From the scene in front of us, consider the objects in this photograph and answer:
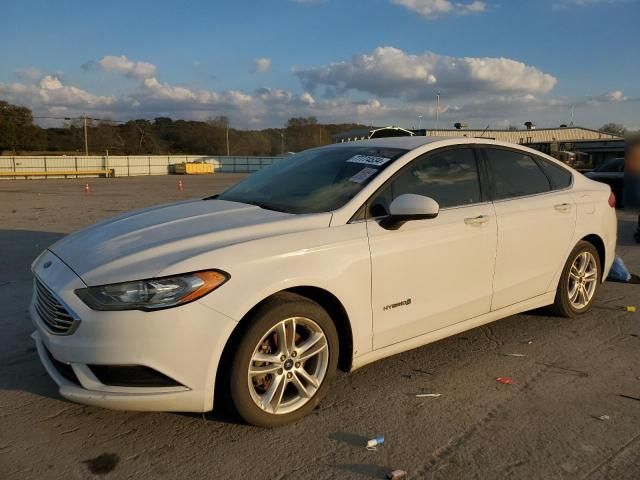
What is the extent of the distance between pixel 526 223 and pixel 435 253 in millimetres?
1058

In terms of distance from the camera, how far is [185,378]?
8.97 ft

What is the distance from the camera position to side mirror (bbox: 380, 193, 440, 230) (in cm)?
328

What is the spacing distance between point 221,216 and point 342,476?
1.75 meters

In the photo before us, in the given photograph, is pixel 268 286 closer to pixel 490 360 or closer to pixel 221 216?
pixel 221 216

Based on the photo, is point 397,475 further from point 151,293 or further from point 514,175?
point 514,175

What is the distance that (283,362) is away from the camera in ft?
9.99

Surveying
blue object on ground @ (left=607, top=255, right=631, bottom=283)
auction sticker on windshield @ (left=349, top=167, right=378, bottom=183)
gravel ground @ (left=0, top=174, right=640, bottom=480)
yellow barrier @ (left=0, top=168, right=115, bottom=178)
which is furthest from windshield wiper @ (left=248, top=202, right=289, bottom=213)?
yellow barrier @ (left=0, top=168, right=115, bottom=178)

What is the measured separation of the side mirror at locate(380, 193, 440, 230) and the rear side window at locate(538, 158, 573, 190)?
1923mm

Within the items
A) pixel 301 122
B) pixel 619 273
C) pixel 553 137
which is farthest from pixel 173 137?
pixel 619 273

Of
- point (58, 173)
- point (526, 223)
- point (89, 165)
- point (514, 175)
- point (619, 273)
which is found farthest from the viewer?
point (89, 165)

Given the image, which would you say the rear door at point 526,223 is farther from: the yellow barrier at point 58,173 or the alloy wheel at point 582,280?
the yellow barrier at point 58,173

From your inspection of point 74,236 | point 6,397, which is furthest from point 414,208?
point 6,397

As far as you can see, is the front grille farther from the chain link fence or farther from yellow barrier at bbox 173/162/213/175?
yellow barrier at bbox 173/162/213/175

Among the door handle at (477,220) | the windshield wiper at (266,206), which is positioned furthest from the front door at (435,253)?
the windshield wiper at (266,206)
